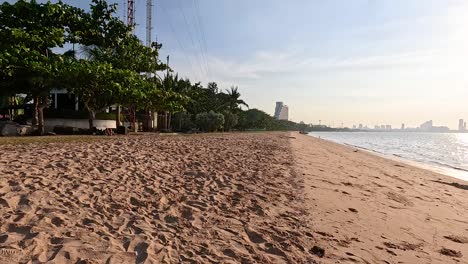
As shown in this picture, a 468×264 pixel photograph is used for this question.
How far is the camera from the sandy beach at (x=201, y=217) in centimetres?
462

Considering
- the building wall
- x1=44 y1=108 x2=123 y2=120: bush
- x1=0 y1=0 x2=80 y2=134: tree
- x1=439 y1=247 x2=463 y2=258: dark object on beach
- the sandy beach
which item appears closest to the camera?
the sandy beach

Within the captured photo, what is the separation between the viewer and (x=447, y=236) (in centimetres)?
651

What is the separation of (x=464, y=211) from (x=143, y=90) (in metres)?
23.8

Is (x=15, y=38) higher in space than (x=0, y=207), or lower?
higher

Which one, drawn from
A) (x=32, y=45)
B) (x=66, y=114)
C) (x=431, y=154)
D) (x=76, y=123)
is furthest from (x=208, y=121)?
(x=32, y=45)

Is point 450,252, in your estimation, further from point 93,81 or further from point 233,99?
point 233,99

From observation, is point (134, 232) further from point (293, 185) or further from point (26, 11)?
point (26, 11)

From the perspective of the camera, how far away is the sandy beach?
182 inches

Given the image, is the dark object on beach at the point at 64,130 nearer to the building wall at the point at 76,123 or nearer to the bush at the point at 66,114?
the building wall at the point at 76,123

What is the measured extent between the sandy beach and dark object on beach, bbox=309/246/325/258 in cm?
1

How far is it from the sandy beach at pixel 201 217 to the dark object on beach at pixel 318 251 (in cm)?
1

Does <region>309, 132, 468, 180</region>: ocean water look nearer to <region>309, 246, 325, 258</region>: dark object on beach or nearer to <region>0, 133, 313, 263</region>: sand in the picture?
<region>0, 133, 313, 263</region>: sand

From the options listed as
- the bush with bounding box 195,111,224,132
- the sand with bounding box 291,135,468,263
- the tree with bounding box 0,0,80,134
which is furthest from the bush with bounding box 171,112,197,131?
the sand with bounding box 291,135,468,263

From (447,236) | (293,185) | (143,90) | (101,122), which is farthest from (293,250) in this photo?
(101,122)
